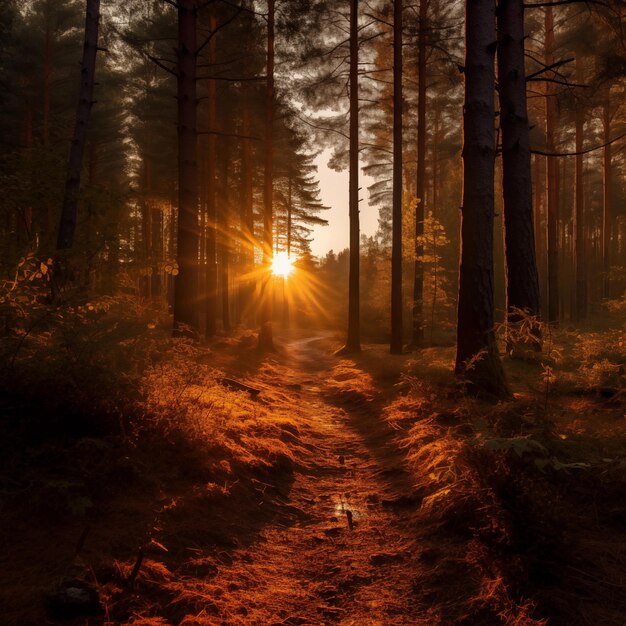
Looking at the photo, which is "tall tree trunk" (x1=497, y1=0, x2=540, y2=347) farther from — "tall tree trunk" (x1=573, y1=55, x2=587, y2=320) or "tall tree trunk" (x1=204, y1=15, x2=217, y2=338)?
"tall tree trunk" (x1=573, y1=55, x2=587, y2=320)

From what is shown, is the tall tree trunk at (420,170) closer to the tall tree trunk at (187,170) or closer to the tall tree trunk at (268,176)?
the tall tree trunk at (268,176)

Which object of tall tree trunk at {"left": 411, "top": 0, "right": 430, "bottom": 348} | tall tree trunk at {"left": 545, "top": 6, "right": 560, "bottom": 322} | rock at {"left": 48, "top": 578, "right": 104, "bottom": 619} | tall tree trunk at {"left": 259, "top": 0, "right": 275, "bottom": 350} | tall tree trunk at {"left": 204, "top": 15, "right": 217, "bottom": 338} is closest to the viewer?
rock at {"left": 48, "top": 578, "right": 104, "bottom": 619}

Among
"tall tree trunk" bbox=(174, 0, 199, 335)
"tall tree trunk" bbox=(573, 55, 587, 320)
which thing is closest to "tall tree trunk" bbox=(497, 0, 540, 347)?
"tall tree trunk" bbox=(174, 0, 199, 335)

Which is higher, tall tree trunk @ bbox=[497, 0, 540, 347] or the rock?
tall tree trunk @ bbox=[497, 0, 540, 347]

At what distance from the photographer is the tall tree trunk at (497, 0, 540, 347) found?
9102 mm

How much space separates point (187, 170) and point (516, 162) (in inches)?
270

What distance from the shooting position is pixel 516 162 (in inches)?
364

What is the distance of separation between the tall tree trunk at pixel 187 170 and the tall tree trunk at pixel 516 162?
639cm

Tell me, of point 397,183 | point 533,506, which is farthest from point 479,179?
point 397,183

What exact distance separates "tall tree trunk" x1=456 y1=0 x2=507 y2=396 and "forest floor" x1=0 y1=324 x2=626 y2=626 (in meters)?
1.63

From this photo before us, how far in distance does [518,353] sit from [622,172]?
130ft

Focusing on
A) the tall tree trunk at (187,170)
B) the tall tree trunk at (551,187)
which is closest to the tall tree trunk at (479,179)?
the tall tree trunk at (187,170)

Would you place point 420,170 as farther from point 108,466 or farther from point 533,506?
point 108,466

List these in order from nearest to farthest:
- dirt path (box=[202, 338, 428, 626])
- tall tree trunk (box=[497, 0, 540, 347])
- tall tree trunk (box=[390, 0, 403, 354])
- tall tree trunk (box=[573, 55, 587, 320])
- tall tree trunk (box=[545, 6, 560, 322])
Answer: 1. dirt path (box=[202, 338, 428, 626])
2. tall tree trunk (box=[497, 0, 540, 347])
3. tall tree trunk (box=[390, 0, 403, 354])
4. tall tree trunk (box=[545, 6, 560, 322])
5. tall tree trunk (box=[573, 55, 587, 320])
